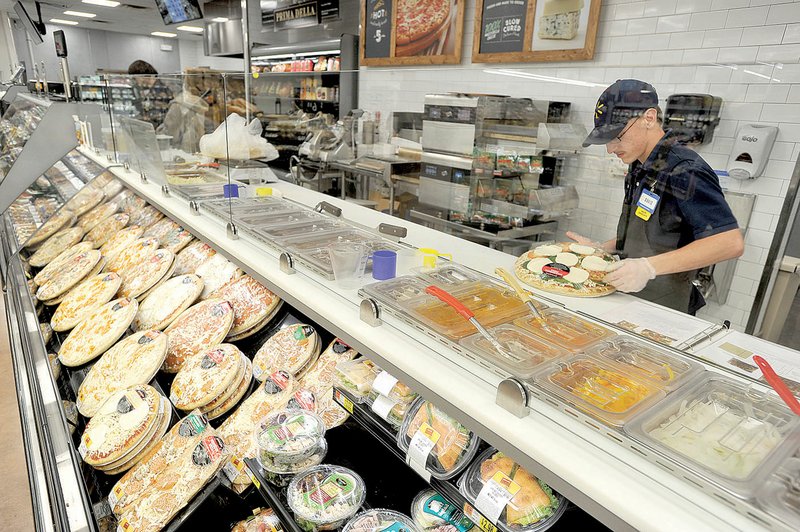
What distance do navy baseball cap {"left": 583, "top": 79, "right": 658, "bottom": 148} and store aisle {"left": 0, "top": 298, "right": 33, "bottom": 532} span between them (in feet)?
9.96

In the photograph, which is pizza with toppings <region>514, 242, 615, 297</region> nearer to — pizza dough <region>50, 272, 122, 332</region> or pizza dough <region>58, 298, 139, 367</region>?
pizza dough <region>58, 298, 139, 367</region>

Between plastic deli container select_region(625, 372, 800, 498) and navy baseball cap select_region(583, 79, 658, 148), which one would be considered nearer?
plastic deli container select_region(625, 372, 800, 498)

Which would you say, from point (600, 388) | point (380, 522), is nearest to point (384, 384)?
point (380, 522)

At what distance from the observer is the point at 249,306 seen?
2020 mm

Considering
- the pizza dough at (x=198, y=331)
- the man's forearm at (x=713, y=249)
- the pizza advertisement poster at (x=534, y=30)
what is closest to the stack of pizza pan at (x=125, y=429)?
the pizza dough at (x=198, y=331)

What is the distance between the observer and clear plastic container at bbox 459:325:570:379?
998 mm

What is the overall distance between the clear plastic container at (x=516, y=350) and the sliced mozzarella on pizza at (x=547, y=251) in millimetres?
664

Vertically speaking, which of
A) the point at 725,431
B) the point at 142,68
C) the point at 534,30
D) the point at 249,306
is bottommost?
the point at 249,306

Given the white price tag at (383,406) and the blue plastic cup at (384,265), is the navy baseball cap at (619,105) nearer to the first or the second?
the blue plastic cup at (384,265)

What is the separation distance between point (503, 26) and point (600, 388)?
14.7 ft

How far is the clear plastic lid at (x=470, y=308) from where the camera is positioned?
1.16 metres

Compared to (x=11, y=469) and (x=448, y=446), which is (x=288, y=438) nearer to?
(x=448, y=446)

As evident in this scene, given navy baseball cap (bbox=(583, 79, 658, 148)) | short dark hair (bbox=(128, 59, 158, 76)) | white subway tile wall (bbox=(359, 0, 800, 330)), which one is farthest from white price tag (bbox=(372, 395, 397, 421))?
short dark hair (bbox=(128, 59, 158, 76))

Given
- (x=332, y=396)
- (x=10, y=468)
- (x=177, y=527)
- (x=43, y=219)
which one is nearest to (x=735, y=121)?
(x=332, y=396)
